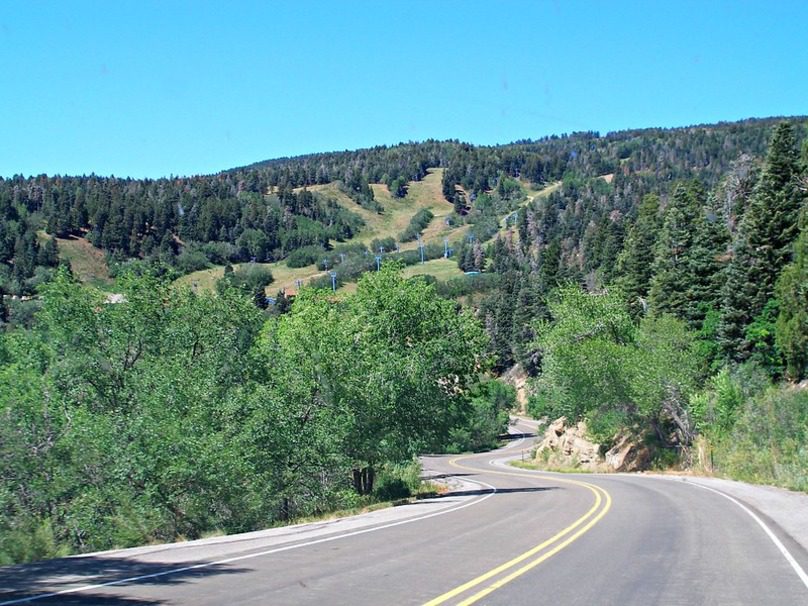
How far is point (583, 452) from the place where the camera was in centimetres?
6306

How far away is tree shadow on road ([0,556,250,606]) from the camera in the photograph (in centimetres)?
862

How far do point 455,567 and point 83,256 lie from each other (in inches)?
6913

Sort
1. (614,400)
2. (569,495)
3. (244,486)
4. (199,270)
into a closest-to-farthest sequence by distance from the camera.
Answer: (244,486) < (569,495) < (614,400) < (199,270)

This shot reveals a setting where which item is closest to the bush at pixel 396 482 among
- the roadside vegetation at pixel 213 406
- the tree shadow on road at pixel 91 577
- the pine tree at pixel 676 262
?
the roadside vegetation at pixel 213 406

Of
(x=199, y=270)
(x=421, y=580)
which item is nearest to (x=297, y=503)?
(x=421, y=580)

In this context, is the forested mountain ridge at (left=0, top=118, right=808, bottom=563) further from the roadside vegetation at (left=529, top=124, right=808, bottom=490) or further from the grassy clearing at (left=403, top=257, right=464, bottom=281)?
the grassy clearing at (left=403, top=257, right=464, bottom=281)

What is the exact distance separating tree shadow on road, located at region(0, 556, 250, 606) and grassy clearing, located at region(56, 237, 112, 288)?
514 feet

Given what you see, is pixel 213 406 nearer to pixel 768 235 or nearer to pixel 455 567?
pixel 455 567

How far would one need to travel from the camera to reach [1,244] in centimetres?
15062

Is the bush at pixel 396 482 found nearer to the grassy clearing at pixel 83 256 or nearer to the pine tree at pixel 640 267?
the pine tree at pixel 640 267

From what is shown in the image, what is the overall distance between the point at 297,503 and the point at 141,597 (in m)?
18.0

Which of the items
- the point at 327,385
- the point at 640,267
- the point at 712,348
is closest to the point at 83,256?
the point at 640,267

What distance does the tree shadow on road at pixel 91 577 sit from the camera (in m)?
8.62

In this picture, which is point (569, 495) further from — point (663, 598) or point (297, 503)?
point (663, 598)
